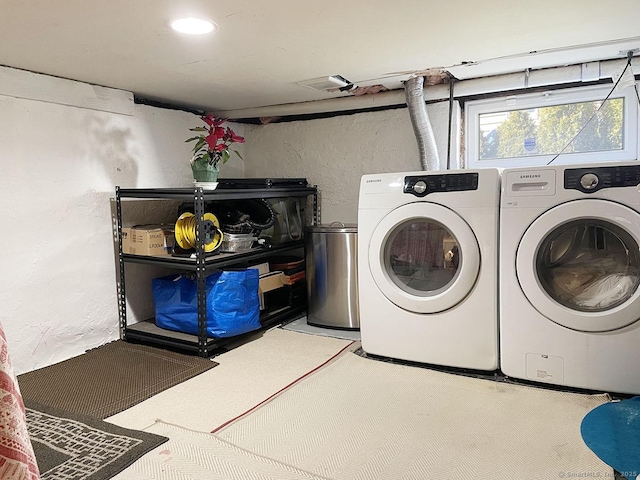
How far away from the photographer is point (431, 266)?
2439mm

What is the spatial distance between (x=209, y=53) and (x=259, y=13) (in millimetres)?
549

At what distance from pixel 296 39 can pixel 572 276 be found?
1636 mm

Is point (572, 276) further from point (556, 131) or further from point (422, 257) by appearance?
point (556, 131)

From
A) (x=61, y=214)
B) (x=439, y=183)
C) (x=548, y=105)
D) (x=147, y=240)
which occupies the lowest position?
(x=147, y=240)

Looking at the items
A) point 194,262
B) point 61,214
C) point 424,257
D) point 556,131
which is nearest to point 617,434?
point 424,257

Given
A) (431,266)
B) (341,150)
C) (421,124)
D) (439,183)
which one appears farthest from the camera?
(341,150)

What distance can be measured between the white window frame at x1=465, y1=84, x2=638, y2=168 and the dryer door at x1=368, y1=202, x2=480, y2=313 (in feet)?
3.54

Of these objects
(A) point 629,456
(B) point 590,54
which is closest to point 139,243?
(A) point 629,456

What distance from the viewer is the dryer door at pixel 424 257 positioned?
7.39ft

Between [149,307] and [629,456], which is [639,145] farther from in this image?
[149,307]

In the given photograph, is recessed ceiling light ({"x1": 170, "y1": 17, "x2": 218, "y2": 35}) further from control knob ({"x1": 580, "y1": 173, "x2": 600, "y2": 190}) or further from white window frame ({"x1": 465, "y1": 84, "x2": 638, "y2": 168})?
white window frame ({"x1": 465, "y1": 84, "x2": 638, "y2": 168})

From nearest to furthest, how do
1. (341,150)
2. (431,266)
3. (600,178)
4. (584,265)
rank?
(600,178) < (584,265) < (431,266) < (341,150)

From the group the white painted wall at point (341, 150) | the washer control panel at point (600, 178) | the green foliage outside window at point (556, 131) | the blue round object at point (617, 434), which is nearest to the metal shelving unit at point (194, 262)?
the white painted wall at point (341, 150)

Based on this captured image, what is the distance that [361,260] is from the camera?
8.34 feet
